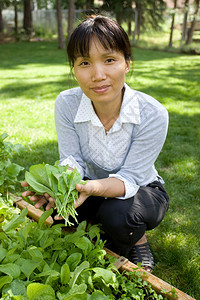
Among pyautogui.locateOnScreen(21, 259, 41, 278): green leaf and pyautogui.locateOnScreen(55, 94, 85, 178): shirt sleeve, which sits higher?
pyautogui.locateOnScreen(55, 94, 85, 178): shirt sleeve

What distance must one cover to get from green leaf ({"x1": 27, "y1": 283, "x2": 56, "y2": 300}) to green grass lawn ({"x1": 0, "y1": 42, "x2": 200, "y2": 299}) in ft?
2.60

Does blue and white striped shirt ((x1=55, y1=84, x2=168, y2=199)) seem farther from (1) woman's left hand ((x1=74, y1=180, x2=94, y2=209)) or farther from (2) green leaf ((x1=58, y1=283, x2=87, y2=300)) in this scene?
(2) green leaf ((x1=58, y1=283, x2=87, y2=300))

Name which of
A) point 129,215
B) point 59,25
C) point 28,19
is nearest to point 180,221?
point 129,215

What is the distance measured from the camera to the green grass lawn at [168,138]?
6.27 feet

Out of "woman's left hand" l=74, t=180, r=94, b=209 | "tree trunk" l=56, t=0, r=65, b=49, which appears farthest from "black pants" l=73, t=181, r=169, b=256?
"tree trunk" l=56, t=0, r=65, b=49

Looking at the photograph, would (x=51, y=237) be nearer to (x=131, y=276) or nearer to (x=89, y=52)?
(x=131, y=276)

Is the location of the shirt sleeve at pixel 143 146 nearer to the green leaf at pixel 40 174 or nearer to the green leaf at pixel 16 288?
the green leaf at pixel 40 174

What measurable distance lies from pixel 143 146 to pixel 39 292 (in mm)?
905

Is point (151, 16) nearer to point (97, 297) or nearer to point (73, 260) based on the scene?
point (73, 260)

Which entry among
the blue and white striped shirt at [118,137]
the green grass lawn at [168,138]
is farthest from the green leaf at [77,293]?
the green grass lawn at [168,138]

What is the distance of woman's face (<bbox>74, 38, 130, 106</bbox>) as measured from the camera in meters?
1.52

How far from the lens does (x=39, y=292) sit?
118 cm

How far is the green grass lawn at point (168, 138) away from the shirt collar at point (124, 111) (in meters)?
0.30

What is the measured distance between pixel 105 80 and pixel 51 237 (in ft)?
2.61
